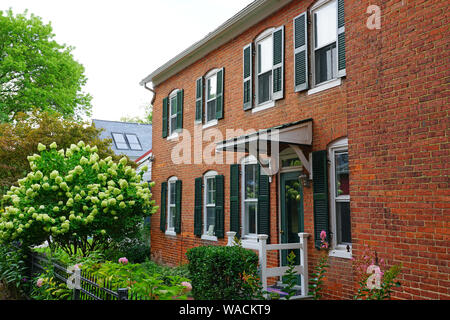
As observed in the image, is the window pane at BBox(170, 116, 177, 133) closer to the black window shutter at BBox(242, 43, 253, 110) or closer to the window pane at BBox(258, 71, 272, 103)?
the black window shutter at BBox(242, 43, 253, 110)

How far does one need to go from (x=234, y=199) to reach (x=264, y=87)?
9.37ft

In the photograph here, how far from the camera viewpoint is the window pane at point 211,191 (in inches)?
456

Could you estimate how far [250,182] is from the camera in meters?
10.1

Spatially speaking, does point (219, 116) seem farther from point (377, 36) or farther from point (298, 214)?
point (377, 36)

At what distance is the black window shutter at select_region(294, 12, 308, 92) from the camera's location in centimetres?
834

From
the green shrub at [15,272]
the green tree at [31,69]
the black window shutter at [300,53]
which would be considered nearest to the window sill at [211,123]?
the black window shutter at [300,53]

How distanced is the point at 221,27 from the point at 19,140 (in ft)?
28.7

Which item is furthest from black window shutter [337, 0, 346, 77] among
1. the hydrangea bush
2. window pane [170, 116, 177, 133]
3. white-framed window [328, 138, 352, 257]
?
window pane [170, 116, 177, 133]

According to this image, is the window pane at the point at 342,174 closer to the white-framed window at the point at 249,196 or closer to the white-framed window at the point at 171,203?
the white-framed window at the point at 249,196

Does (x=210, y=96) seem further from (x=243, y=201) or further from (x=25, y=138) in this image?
(x=25, y=138)

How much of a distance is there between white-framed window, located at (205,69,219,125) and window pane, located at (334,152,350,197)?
4950mm

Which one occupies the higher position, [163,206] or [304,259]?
[163,206]

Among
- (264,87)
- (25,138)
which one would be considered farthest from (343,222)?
(25,138)

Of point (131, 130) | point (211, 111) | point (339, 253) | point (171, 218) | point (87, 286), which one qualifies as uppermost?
point (131, 130)
